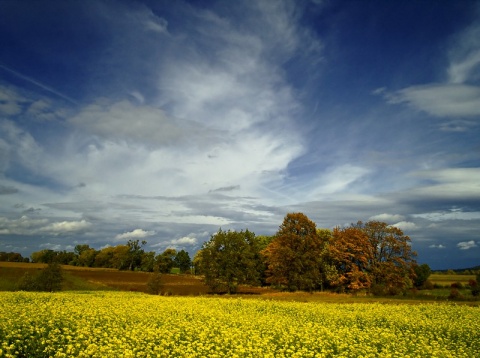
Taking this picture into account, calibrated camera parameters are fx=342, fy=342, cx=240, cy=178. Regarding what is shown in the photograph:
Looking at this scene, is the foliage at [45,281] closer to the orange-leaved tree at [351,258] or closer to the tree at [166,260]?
the orange-leaved tree at [351,258]

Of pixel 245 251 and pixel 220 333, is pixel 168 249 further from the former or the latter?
pixel 220 333

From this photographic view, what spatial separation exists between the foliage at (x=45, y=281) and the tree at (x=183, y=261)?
11535 centimetres

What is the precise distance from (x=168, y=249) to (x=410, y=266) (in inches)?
4518

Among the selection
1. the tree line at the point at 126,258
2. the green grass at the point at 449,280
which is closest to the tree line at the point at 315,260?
the green grass at the point at 449,280

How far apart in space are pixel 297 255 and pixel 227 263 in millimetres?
12180

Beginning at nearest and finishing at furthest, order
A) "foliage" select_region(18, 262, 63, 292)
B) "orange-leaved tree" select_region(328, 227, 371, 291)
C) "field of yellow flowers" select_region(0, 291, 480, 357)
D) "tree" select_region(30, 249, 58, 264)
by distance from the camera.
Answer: "field of yellow flowers" select_region(0, 291, 480, 357), "foliage" select_region(18, 262, 63, 292), "orange-leaved tree" select_region(328, 227, 371, 291), "tree" select_region(30, 249, 58, 264)

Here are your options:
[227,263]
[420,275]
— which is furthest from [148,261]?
[420,275]

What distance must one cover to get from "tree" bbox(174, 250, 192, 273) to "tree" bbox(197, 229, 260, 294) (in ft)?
344

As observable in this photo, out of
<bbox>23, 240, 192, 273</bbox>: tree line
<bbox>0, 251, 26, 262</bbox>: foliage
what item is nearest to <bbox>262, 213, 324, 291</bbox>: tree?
<bbox>23, 240, 192, 273</bbox>: tree line

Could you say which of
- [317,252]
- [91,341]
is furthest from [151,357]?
[317,252]

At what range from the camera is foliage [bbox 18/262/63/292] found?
1757 inches

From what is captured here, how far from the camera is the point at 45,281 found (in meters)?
44.9

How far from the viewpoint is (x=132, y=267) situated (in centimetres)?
14538

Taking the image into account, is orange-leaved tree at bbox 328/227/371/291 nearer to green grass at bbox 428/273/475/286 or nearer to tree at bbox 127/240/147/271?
green grass at bbox 428/273/475/286
